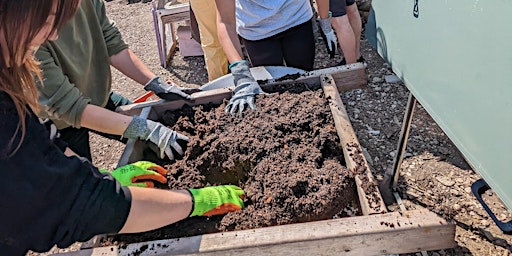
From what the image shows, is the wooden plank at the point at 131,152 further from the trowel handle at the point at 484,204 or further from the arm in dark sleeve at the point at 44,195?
the trowel handle at the point at 484,204

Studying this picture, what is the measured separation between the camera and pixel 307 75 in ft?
7.39

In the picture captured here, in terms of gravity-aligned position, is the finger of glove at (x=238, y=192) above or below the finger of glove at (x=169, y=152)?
below

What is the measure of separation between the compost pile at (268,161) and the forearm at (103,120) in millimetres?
250

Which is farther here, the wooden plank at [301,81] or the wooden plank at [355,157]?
the wooden plank at [301,81]

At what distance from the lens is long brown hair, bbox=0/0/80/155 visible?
2.91 feet

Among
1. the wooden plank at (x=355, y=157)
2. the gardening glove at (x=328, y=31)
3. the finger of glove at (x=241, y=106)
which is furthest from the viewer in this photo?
the gardening glove at (x=328, y=31)

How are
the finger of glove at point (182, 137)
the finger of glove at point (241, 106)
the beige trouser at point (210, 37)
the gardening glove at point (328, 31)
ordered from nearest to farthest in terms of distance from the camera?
1. the finger of glove at point (182, 137)
2. the finger of glove at point (241, 106)
3. the gardening glove at point (328, 31)
4. the beige trouser at point (210, 37)

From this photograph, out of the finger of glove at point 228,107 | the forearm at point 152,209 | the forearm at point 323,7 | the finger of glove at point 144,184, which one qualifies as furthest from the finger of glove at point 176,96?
the forearm at point 323,7

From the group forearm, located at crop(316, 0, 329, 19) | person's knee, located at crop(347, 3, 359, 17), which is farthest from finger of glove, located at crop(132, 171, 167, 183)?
person's knee, located at crop(347, 3, 359, 17)

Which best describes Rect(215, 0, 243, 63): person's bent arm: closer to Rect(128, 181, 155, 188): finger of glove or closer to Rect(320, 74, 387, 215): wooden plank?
Rect(320, 74, 387, 215): wooden plank

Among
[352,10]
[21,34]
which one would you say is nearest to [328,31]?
[352,10]

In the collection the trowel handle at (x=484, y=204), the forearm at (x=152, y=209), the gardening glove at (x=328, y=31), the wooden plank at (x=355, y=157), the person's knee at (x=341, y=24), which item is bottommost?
the trowel handle at (x=484, y=204)

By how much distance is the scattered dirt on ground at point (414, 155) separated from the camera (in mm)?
2434

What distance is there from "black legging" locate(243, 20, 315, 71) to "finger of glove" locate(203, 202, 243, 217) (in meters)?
1.38
